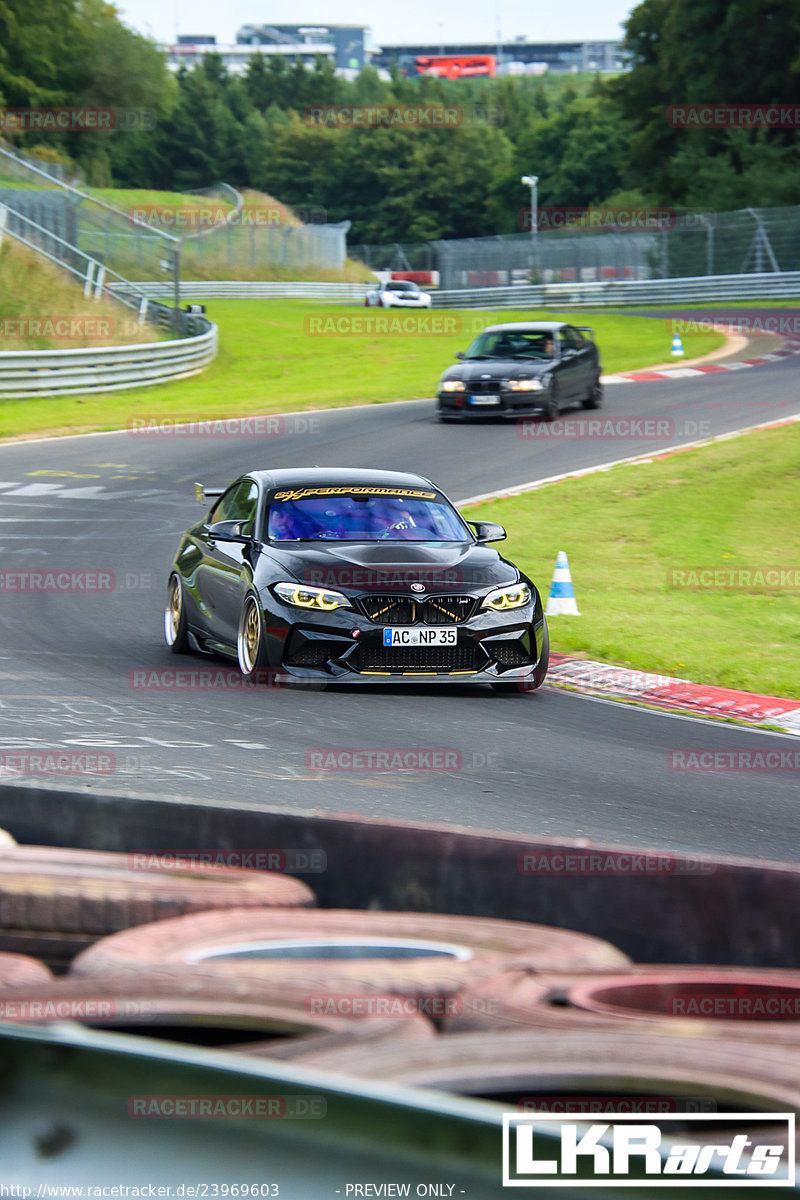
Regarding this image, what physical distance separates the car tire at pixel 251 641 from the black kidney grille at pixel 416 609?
29.7 inches

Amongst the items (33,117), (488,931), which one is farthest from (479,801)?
(33,117)

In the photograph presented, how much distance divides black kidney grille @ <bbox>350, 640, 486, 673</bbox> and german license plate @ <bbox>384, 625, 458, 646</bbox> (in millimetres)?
35

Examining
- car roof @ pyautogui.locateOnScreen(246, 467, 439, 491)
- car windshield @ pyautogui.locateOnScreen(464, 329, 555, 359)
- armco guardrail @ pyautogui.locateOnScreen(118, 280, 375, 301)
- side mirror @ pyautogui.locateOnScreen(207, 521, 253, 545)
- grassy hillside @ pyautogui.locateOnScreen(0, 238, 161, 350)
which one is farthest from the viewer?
armco guardrail @ pyautogui.locateOnScreen(118, 280, 375, 301)

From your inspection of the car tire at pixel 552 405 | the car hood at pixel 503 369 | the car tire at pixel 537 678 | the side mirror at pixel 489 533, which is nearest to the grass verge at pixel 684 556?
the car tire at pixel 537 678

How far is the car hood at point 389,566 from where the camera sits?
993 cm

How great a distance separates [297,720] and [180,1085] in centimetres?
591

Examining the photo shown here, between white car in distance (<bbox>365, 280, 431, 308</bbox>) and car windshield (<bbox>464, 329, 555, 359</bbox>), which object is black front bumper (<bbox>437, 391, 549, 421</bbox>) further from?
white car in distance (<bbox>365, 280, 431, 308</bbox>)

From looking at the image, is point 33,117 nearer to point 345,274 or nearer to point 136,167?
point 345,274

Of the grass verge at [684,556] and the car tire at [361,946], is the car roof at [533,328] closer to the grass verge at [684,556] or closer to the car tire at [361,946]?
the grass verge at [684,556]

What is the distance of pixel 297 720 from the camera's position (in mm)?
8898

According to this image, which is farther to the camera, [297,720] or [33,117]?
[33,117]

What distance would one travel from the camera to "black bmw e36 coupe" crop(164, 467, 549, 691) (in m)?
9.78

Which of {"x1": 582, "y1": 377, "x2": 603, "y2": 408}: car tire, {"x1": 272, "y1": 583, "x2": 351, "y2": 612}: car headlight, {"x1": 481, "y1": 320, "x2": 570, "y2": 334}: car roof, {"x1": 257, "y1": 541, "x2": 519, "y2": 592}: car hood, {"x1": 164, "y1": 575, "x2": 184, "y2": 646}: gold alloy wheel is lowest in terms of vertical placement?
{"x1": 582, "y1": 377, "x2": 603, "y2": 408}: car tire

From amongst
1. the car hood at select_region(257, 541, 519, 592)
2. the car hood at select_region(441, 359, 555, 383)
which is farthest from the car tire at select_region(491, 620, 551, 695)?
the car hood at select_region(441, 359, 555, 383)
